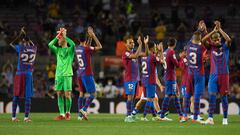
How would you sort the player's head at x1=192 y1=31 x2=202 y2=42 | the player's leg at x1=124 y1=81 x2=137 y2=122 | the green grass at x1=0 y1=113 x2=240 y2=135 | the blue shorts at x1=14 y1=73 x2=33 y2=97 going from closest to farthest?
1. the green grass at x1=0 y1=113 x2=240 y2=135
2. the player's head at x1=192 y1=31 x2=202 y2=42
3. the blue shorts at x1=14 y1=73 x2=33 y2=97
4. the player's leg at x1=124 y1=81 x2=137 y2=122

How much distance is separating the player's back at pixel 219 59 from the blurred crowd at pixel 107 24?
40.4 feet

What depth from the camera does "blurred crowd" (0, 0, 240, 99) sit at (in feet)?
112

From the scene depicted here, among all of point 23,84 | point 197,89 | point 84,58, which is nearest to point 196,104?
point 197,89

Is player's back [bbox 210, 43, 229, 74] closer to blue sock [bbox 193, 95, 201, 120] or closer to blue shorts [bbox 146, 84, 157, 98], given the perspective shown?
blue sock [bbox 193, 95, 201, 120]

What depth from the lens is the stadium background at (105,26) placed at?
33844 millimetres

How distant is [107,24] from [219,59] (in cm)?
1757

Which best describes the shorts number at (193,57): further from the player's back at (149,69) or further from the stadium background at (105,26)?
the stadium background at (105,26)

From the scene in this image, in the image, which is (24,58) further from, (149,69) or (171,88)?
(171,88)

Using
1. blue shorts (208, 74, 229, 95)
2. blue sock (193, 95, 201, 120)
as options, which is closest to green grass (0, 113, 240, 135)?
blue sock (193, 95, 201, 120)

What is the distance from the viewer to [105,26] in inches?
1510

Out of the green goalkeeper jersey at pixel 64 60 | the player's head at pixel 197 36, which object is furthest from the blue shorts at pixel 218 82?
the green goalkeeper jersey at pixel 64 60

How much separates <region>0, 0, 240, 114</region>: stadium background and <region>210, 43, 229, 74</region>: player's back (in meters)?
11.1

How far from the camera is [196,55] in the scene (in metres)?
21.8

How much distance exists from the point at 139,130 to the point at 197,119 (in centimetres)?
384
